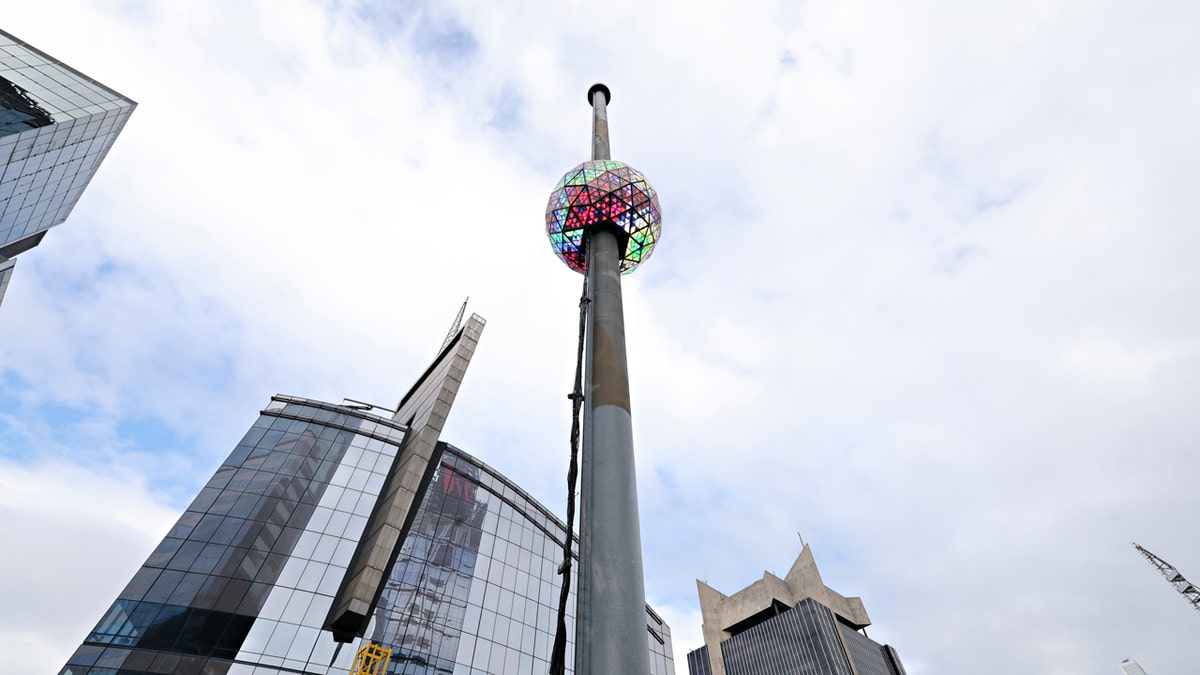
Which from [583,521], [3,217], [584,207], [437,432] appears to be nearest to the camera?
[583,521]

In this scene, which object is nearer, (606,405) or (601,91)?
(606,405)

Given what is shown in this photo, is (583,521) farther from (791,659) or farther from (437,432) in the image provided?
(791,659)

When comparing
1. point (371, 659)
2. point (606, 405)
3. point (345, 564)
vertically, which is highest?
point (345, 564)

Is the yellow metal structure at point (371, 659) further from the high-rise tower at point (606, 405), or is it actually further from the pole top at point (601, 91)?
the pole top at point (601, 91)

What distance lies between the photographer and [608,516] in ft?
21.8

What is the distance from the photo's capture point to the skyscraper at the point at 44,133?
4056 cm

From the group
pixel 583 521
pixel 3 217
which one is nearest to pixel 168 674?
pixel 583 521

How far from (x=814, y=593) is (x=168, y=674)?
431ft

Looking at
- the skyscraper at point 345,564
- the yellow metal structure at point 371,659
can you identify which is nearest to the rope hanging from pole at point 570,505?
the skyscraper at point 345,564

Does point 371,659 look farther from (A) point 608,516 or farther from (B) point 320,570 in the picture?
(A) point 608,516

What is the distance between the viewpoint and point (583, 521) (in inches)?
270

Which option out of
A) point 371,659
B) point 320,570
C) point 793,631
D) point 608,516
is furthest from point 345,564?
point 793,631

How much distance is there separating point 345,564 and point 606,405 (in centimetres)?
3112

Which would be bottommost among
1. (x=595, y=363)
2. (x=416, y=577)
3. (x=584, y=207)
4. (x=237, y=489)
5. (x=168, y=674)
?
(x=595, y=363)
